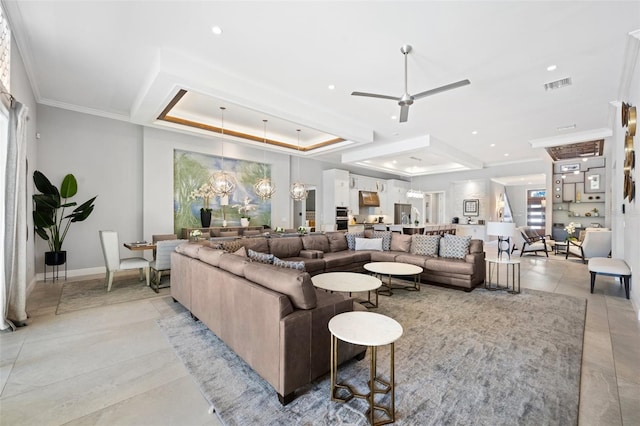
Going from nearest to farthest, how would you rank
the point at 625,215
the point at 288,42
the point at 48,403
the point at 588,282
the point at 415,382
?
the point at 48,403, the point at 415,382, the point at 288,42, the point at 625,215, the point at 588,282

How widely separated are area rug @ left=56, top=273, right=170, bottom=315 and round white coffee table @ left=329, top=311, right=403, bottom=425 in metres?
3.49

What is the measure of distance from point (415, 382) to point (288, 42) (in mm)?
3699

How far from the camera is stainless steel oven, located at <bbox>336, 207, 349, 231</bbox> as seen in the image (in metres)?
9.73

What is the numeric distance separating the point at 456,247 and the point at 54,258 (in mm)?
7120

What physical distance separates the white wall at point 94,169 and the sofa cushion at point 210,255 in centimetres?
377

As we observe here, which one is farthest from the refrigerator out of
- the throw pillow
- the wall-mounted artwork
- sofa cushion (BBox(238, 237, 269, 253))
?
sofa cushion (BBox(238, 237, 269, 253))

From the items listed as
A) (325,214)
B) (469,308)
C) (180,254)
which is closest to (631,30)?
(469,308)

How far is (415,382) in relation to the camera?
6.66 feet

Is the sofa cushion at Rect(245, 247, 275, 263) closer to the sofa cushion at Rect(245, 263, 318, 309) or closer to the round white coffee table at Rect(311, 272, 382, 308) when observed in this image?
the round white coffee table at Rect(311, 272, 382, 308)

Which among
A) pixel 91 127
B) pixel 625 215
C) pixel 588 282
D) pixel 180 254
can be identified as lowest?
pixel 588 282

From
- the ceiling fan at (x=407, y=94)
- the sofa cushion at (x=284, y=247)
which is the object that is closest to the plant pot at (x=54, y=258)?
the sofa cushion at (x=284, y=247)

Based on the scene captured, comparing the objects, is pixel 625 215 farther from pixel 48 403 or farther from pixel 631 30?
pixel 48 403

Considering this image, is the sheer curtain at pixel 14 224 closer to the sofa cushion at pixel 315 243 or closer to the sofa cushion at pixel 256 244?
the sofa cushion at pixel 256 244

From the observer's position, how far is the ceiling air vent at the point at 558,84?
4051 millimetres
